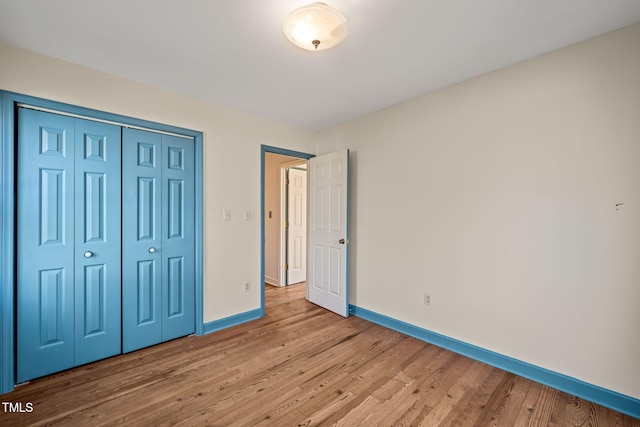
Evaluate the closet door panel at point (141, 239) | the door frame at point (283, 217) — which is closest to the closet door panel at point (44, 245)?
the closet door panel at point (141, 239)

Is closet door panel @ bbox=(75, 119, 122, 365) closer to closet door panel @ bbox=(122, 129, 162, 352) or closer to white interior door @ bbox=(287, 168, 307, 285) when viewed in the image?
closet door panel @ bbox=(122, 129, 162, 352)

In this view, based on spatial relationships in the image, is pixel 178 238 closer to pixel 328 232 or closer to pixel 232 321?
pixel 232 321

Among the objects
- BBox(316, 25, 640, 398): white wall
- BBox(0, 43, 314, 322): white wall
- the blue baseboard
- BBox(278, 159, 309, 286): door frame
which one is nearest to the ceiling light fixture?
BBox(316, 25, 640, 398): white wall

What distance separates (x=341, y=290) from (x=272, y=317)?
91cm

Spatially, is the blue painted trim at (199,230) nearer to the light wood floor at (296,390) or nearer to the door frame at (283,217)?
the light wood floor at (296,390)

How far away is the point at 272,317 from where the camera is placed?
3.37 meters

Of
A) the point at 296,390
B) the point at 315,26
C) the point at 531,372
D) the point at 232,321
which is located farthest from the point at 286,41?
the point at 531,372

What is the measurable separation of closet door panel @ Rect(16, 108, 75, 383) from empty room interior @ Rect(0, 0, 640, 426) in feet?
0.05

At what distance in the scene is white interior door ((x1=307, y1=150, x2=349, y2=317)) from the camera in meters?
3.39

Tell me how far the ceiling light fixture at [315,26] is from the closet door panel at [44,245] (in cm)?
197

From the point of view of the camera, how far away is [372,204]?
3273 mm

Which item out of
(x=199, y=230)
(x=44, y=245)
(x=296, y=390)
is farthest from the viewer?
(x=199, y=230)

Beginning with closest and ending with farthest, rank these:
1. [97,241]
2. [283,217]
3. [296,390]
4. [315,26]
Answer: [315,26], [296,390], [97,241], [283,217]

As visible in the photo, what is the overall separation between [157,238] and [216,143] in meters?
1.15
